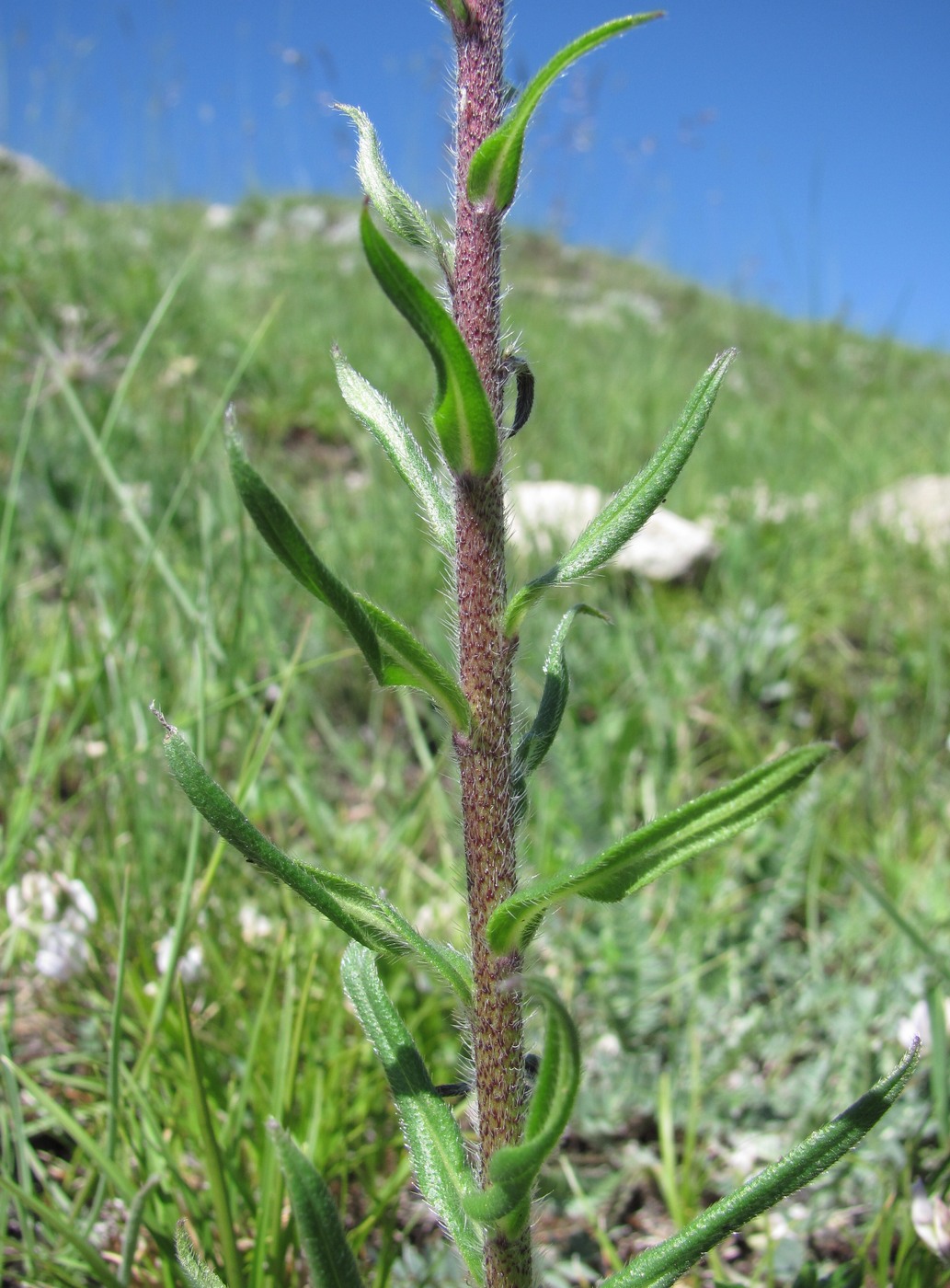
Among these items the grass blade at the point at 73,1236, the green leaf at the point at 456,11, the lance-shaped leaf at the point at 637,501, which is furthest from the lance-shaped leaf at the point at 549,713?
the grass blade at the point at 73,1236

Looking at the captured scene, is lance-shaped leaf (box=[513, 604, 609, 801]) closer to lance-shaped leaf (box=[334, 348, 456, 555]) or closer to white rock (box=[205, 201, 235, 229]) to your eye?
lance-shaped leaf (box=[334, 348, 456, 555])

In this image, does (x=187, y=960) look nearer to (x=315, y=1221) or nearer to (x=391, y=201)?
(x=315, y=1221)

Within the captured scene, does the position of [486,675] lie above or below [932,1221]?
above

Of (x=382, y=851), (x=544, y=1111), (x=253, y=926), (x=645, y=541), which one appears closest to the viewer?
(x=544, y=1111)

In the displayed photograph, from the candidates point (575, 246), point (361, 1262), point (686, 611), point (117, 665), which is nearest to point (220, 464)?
point (117, 665)

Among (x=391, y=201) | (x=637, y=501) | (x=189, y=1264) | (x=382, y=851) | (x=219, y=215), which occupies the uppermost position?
(x=219, y=215)

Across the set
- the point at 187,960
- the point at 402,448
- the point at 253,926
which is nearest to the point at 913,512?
the point at 253,926

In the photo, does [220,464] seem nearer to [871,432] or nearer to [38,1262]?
[38,1262]
